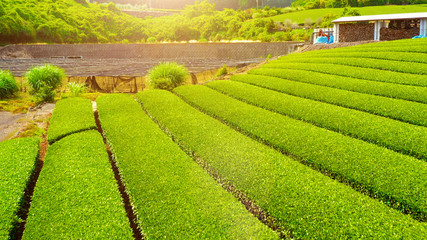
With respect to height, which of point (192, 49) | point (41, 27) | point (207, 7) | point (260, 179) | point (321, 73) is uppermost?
point (207, 7)

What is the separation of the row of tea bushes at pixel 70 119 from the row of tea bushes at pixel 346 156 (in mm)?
4653

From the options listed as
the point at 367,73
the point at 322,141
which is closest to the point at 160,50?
the point at 367,73

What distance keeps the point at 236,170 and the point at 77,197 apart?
3.20 metres

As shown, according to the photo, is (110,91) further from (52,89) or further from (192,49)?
(192,49)

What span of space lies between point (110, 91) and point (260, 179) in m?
13.0

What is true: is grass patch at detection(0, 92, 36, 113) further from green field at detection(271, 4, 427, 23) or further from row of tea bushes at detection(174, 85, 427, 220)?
green field at detection(271, 4, 427, 23)

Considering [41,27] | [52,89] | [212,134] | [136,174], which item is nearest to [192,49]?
[52,89]

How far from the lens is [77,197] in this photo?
5.10 metres

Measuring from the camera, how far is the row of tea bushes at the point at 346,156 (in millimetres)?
4957

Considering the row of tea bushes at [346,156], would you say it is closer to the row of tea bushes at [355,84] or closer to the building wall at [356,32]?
the row of tea bushes at [355,84]

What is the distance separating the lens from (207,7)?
58.4 m

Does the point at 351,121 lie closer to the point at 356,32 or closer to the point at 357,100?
the point at 357,100

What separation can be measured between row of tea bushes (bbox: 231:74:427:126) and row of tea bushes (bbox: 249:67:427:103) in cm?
64

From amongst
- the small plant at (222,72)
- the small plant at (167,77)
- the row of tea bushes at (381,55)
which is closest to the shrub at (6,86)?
the small plant at (167,77)
